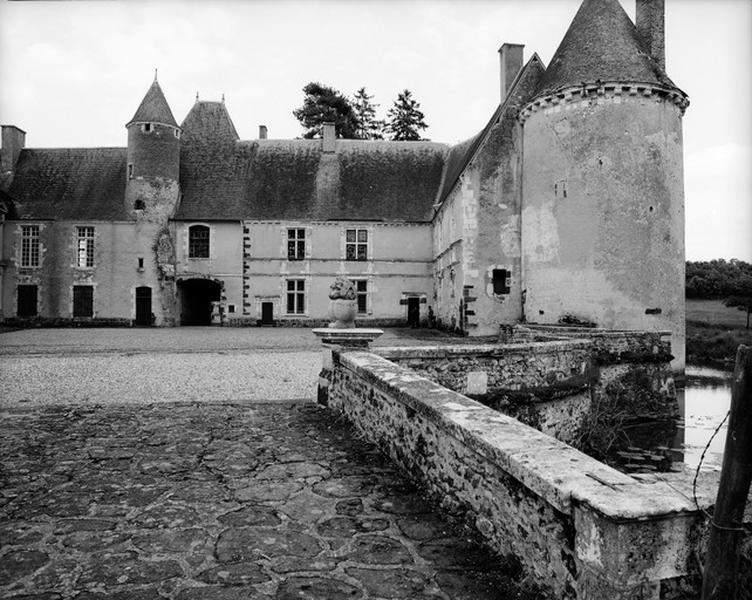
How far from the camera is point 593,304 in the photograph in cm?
1709

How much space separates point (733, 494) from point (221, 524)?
294cm

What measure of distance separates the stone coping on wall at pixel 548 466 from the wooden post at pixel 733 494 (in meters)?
0.19

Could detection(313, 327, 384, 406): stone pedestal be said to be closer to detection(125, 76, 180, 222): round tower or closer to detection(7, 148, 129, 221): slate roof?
detection(125, 76, 180, 222): round tower

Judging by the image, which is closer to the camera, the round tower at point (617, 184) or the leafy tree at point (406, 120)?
the round tower at point (617, 184)

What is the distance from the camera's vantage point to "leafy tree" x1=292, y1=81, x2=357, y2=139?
41.1 m

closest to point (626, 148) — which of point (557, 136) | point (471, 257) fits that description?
point (557, 136)

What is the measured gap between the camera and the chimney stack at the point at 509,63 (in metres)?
21.9

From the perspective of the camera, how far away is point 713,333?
80.0 feet

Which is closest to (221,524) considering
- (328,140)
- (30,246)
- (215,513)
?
(215,513)

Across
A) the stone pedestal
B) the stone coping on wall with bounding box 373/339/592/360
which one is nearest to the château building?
the stone coping on wall with bounding box 373/339/592/360

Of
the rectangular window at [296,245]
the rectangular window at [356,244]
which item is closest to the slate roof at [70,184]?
the rectangular window at [296,245]

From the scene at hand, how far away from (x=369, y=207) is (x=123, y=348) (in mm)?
15038

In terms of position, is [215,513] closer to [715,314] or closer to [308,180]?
[715,314]

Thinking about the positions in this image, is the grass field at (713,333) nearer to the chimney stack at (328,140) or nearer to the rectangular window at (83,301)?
the chimney stack at (328,140)
